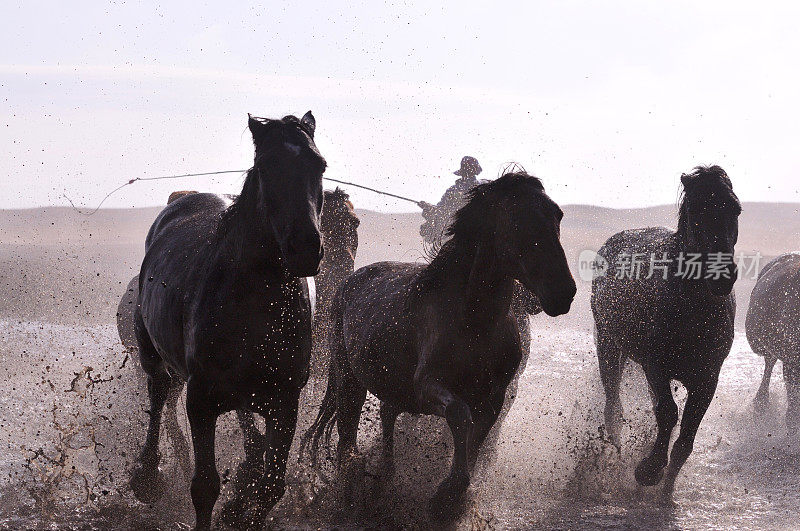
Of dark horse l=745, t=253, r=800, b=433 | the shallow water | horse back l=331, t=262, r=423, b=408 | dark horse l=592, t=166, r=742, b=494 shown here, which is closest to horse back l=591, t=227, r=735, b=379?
dark horse l=592, t=166, r=742, b=494

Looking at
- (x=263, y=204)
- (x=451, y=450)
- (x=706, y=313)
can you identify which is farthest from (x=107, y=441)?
(x=706, y=313)

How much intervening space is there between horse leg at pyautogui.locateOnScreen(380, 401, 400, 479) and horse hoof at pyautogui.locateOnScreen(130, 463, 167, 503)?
146 cm

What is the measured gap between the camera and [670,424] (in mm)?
6371

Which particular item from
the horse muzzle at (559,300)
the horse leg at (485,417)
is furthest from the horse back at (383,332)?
the horse muzzle at (559,300)

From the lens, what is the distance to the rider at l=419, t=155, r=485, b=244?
449 inches

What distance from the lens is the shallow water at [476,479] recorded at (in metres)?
5.66

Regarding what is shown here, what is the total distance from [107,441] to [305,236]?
15.6 feet

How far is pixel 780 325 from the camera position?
34.3ft

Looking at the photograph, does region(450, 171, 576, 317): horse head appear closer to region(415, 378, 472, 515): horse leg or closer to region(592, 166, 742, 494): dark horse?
region(415, 378, 472, 515): horse leg

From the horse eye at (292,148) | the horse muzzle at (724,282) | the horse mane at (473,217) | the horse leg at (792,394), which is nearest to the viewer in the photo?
the horse eye at (292,148)

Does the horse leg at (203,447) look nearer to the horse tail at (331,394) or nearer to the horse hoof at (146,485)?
the horse hoof at (146,485)

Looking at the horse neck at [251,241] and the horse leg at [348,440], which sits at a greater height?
the horse neck at [251,241]

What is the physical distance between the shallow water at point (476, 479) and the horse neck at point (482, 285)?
104cm

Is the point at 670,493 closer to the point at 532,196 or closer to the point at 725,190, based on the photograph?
the point at 725,190
